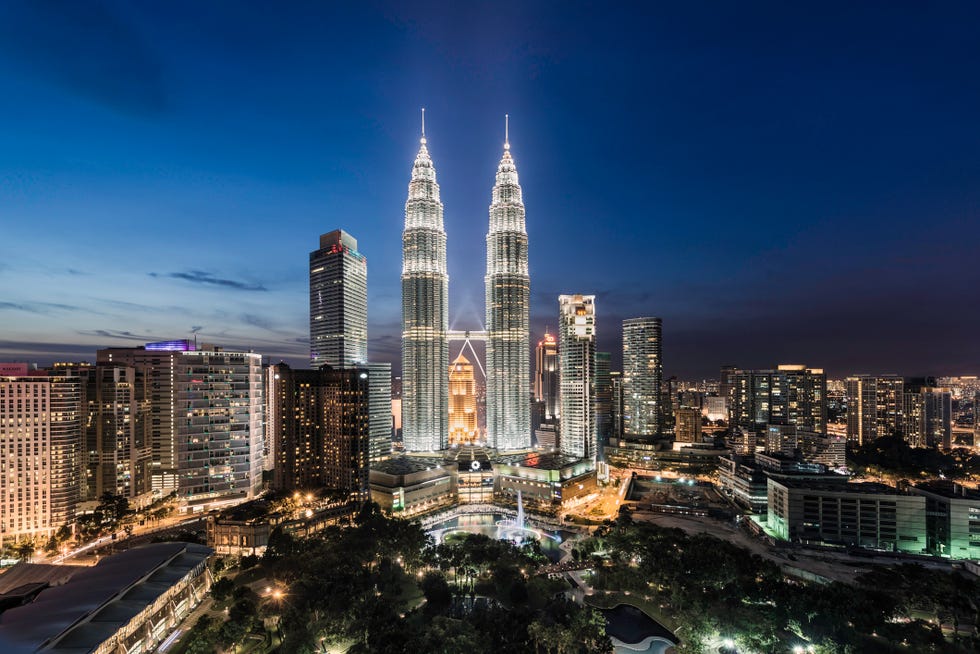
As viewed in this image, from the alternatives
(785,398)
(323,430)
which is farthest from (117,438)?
(785,398)

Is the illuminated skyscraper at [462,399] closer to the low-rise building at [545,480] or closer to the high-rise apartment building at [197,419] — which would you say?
the low-rise building at [545,480]

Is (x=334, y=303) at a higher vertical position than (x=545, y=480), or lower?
higher

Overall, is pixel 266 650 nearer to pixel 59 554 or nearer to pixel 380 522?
pixel 380 522

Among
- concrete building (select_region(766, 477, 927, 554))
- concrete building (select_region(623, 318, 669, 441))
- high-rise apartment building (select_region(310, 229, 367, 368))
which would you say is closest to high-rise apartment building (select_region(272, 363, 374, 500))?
high-rise apartment building (select_region(310, 229, 367, 368))

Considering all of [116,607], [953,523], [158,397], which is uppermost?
[158,397]

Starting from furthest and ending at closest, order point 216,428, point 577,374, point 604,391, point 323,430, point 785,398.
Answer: point 604,391 → point 785,398 → point 577,374 → point 216,428 → point 323,430

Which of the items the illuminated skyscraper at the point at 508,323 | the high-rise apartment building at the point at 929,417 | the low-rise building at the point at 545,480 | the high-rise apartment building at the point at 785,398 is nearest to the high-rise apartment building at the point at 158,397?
the low-rise building at the point at 545,480

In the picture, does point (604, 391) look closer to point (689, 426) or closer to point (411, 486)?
point (689, 426)
